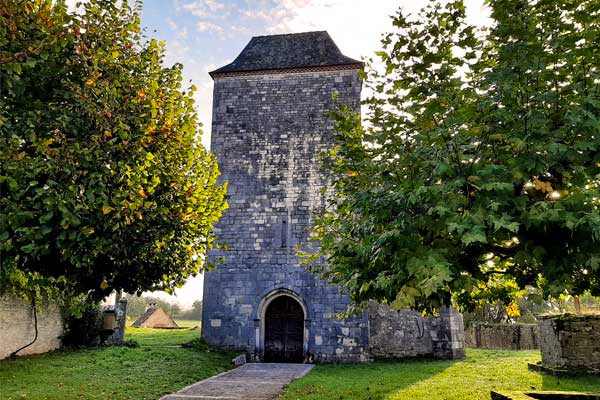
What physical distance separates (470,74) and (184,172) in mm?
4743

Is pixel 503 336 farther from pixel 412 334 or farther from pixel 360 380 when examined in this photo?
pixel 360 380

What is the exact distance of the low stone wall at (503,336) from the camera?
21734mm

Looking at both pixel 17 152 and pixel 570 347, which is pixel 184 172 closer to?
pixel 17 152

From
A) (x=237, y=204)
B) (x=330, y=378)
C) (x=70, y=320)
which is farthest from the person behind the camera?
(x=237, y=204)

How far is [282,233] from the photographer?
692 inches

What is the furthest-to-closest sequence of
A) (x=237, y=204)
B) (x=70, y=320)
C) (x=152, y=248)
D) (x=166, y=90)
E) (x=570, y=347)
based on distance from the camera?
(x=237, y=204) < (x=70, y=320) < (x=570, y=347) < (x=166, y=90) < (x=152, y=248)

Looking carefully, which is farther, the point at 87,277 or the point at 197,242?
the point at 197,242

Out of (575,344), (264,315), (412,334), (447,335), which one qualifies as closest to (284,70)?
(264,315)

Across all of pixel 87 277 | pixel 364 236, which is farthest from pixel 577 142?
pixel 87 277

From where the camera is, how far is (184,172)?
7.64 metres

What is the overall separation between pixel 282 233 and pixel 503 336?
1338 cm

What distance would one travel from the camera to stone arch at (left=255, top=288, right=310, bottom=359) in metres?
16.8

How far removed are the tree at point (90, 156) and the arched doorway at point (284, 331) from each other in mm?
10378

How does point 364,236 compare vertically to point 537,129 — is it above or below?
below
